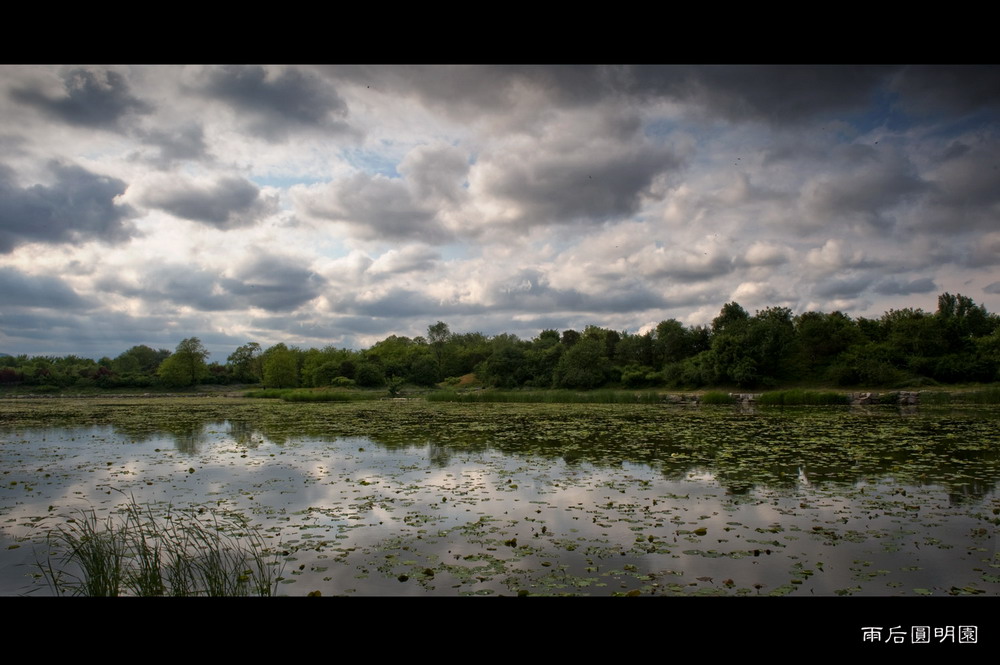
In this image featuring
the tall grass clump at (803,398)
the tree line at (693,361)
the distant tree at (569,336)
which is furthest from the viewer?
the distant tree at (569,336)

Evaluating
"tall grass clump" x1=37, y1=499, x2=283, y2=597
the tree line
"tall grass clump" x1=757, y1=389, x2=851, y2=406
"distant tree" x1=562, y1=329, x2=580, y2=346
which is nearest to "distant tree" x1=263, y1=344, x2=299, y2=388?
the tree line

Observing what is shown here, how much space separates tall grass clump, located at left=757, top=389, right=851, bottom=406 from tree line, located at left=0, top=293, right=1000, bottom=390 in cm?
1125

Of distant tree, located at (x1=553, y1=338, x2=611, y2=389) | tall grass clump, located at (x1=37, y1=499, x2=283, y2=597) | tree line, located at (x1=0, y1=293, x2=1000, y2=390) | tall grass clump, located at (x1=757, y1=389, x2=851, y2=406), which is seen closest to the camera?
tall grass clump, located at (x1=37, y1=499, x2=283, y2=597)

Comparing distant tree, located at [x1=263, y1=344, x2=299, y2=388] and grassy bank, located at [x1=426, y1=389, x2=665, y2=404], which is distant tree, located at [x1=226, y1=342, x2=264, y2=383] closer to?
distant tree, located at [x1=263, y1=344, x2=299, y2=388]

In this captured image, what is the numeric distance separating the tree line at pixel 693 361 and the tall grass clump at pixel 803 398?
11252 mm

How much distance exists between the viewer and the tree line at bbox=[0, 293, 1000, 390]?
38.0 meters

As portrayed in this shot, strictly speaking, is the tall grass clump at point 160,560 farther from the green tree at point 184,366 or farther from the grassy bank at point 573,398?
the green tree at point 184,366

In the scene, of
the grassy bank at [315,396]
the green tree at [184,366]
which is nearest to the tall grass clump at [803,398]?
the grassy bank at [315,396]

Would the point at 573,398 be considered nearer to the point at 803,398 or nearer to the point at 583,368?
the point at 803,398

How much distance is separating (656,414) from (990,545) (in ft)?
54.9

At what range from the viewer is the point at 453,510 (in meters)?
7.09

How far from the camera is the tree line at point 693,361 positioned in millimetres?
37969
